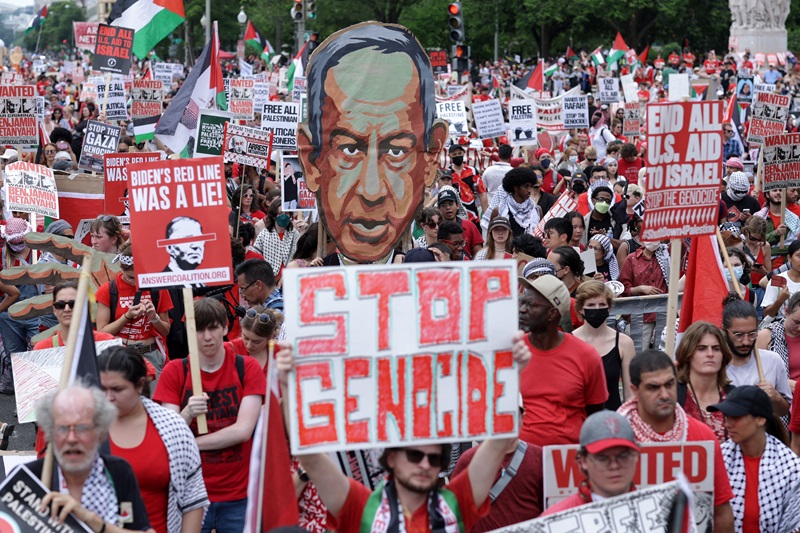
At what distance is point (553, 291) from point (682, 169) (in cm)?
135

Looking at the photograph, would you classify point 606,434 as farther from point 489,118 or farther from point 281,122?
point 489,118

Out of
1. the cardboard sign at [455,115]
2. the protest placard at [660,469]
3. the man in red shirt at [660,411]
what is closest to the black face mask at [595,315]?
the man in red shirt at [660,411]

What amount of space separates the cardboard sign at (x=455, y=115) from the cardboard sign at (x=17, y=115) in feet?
24.6

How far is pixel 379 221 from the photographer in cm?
901

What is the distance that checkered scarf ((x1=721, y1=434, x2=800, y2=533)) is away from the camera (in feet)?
17.3

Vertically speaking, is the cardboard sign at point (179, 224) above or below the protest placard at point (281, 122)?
below

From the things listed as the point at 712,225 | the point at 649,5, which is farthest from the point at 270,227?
the point at 649,5

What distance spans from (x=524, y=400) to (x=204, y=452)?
1466 mm

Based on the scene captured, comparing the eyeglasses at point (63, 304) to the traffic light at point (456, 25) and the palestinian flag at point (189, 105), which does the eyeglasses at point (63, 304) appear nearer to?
the palestinian flag at point (189, 105)

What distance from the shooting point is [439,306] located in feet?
14.4

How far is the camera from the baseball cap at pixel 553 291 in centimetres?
592

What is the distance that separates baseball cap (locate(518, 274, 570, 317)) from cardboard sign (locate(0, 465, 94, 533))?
243cm

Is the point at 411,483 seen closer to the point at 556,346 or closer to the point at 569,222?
the point at 556,346

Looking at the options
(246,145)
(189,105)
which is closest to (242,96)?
(189,105)
